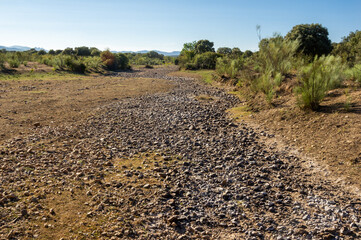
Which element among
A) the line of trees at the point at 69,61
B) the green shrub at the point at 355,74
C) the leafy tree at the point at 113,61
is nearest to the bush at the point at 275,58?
the green shrub at the point at 355,74

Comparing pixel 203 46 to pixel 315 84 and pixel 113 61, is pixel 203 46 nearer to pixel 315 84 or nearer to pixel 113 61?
pixel 113 61

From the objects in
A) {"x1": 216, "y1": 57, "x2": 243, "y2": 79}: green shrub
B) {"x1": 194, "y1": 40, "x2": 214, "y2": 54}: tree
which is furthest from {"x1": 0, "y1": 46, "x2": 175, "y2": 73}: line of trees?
{"x1": 194, "y1": 40, "x2": 214, "y2": 54}: tree

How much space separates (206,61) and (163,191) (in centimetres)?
4029

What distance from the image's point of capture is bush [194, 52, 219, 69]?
4379 cm

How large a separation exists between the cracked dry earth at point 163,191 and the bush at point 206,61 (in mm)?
35610

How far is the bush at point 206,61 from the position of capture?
43.8 meters

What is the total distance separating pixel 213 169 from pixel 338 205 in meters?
2.89

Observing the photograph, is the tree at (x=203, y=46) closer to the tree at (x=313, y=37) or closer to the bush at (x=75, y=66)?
the bush at (x=75, y=66)

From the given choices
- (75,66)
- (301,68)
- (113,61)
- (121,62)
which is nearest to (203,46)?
(121,62)

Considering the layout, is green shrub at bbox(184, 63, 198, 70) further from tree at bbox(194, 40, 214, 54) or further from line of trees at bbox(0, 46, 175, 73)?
tree at bbox(194, 40, 214, 54)

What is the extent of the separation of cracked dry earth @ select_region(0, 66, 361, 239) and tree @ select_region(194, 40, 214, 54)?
6713 cm

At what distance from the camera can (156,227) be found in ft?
15.6

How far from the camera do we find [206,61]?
44188mm

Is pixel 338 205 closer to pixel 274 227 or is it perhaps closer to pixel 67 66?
pixel 274 227
